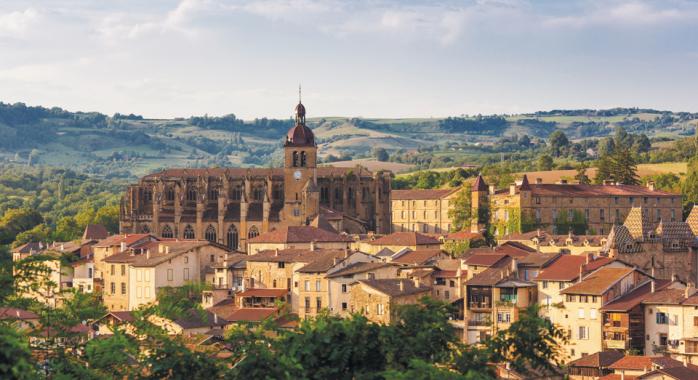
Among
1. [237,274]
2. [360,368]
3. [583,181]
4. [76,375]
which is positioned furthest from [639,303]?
[583,181]

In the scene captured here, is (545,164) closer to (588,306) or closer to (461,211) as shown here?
(461,211)

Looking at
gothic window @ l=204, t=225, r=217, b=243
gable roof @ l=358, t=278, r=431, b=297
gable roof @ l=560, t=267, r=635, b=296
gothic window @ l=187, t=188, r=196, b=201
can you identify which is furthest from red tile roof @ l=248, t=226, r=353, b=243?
gothic window @ l=187, t=188, r=196, b=201

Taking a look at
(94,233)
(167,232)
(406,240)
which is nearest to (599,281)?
(406,240)

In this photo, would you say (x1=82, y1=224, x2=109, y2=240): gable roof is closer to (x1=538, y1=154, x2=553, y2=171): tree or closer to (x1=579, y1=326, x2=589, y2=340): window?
(x1=579, y1=326, x2=589, y2=340): window

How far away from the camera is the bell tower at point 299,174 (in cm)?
12181

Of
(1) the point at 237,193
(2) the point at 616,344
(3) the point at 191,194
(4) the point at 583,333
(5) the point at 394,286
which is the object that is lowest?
(2) the point at 616,344

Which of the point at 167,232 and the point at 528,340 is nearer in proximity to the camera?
the point at 528,340

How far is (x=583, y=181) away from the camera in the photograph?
137625 mm

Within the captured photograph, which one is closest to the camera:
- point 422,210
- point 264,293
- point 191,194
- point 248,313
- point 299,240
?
point 248,313

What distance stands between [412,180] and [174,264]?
81544 mm

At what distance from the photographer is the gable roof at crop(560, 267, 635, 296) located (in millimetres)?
72312

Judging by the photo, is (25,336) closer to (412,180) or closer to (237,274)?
(237,274)

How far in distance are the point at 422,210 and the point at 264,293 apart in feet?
181

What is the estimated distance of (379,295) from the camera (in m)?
70.8
